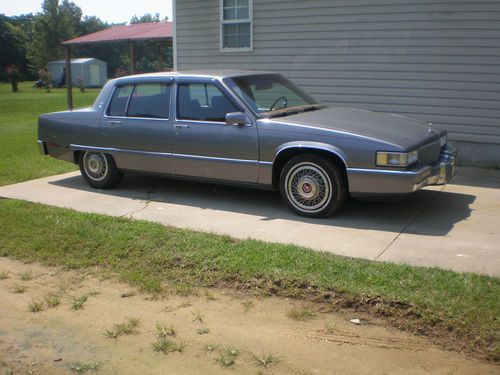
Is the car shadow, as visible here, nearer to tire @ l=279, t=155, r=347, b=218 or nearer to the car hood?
tire @ l=279, t=155, r=347, b=218

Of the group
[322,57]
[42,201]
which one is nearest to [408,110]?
[322,57]

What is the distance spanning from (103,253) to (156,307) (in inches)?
51.4

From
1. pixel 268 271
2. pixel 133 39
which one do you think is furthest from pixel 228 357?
pixel 133 39

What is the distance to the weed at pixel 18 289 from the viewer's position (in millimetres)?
4652

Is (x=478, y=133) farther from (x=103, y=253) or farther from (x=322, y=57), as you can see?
(x=103, y=253)

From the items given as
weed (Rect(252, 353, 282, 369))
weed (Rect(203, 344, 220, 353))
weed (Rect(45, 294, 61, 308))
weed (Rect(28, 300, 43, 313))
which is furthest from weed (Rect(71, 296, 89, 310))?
weed (Rect(252, 353, 282, 369))

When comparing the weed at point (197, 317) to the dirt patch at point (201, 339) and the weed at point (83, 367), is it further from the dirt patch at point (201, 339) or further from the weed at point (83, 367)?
the weed at point (83, 367)

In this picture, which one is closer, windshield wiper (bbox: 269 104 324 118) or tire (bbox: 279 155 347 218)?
tire (bbox: 279 155 347 218)

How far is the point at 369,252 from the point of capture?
5102 millimetres

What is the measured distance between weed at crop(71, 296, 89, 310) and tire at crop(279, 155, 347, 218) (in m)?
2.62

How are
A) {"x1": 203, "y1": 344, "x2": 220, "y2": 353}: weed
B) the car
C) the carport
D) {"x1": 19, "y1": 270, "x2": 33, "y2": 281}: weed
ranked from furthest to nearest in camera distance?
the carport
the car
{"x1": 19, "y1": 270, "x2": 33, "y2": 281}: weed
{"x1": 203, "y1": 344, "x2": 220, "y2": 353}: weed

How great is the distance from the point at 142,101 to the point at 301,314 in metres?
4.25

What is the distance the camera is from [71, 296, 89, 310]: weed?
432 cm

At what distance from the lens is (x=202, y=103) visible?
22.7 feet
